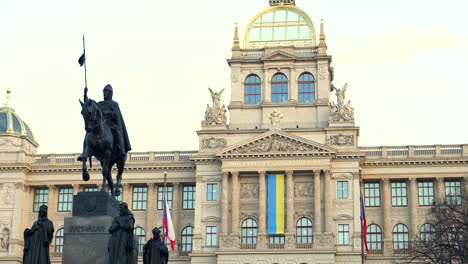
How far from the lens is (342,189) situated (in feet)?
272

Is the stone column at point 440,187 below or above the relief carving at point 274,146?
below

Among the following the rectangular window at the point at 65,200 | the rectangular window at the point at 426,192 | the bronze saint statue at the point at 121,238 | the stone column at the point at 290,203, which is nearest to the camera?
the bronze saint statue at the point at 121,238

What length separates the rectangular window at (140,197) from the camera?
89438mm

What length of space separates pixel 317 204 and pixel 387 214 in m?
7.63

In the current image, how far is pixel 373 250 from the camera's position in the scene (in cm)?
8388

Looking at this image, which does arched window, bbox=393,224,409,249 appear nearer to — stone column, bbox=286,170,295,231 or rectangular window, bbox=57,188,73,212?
stone column, bbox=286,170,295,231

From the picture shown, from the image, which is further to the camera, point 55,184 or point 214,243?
point 55,184

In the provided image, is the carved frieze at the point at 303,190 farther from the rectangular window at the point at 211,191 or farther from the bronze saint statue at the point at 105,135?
the bronze saint statue at the point at 105,135

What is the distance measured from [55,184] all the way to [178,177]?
12.9 metres

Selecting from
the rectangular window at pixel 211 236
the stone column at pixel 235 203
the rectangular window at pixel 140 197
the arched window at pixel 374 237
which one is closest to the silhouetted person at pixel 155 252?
the stone column at pixel 235 203

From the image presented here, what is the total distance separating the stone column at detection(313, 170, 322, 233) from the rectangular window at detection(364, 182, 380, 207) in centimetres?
638

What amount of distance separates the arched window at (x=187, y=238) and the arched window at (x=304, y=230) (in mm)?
11567

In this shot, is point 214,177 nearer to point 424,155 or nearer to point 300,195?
point 300,195

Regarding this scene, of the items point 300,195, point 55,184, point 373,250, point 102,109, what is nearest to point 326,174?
point 300,195
